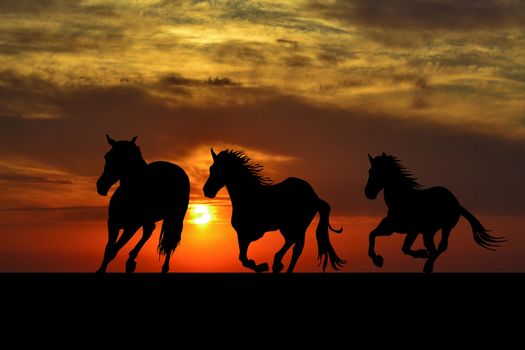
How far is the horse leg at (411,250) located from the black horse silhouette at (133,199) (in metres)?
4.54

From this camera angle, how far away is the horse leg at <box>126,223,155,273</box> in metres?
16.3

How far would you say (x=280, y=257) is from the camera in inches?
653

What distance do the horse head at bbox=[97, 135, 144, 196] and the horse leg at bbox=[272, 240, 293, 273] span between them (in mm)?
3151

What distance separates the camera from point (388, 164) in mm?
17719

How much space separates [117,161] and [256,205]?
2736 millimetres

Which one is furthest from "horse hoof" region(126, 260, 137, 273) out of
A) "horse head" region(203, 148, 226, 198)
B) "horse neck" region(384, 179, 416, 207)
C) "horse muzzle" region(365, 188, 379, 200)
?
"horse neck" region(384, 179, 416, 207)

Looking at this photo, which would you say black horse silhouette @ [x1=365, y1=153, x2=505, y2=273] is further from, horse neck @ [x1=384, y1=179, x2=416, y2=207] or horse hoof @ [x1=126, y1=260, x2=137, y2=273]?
horse hoof @ [x1=126, y1=260, x2=137, y2=273]

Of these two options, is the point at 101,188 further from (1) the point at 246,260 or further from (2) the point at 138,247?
(1) the point at 246,260

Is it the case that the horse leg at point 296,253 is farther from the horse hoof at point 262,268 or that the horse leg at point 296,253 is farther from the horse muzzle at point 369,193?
the horse muzzle at point 369,193
